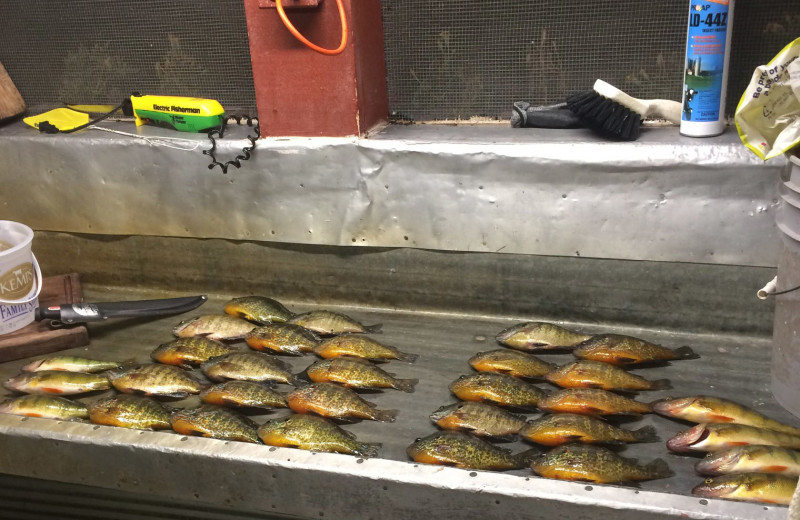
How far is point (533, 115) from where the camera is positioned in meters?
3.29

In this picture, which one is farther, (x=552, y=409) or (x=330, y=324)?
(x=330, y=324)

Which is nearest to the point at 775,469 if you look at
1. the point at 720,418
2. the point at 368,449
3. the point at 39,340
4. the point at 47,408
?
the point at 720,418

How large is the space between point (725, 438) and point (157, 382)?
2.10m

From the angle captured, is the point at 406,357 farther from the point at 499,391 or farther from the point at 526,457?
the point at 526,457

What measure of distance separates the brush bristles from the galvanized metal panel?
6 centimetres

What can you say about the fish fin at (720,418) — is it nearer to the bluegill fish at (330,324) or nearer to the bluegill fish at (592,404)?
the bluegill fish at (592,404)

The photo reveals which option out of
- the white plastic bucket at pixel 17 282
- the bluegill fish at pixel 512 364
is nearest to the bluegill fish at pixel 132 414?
the white plastic bucket at pixel 17 282

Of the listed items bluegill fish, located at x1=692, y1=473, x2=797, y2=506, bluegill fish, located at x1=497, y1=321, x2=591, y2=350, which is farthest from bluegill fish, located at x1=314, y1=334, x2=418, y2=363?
bluegill fish, located at x1=692, y1=473, x2=797, y2=506

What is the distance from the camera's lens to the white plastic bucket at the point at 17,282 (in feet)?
10.8

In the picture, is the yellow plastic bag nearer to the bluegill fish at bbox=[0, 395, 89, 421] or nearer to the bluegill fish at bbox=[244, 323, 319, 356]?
the bluegill fish at bbox=[244, 323, 319, 356]

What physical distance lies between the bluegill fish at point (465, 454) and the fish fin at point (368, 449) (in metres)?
0.12

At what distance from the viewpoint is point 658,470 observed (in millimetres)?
2312

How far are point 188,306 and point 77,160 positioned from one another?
94 cm

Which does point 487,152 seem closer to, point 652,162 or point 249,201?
point 652,162
